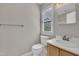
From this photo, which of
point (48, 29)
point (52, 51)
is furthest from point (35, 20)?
point (52, 51)

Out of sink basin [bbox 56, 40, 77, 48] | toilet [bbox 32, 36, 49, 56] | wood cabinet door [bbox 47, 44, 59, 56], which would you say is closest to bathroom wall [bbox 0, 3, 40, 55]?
toilet [bbox 32, 36, 49, 56]

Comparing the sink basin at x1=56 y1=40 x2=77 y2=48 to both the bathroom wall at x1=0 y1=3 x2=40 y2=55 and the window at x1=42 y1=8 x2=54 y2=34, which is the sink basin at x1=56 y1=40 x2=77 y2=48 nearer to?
the window at x1=42 y1=8 x2=54 y2=34

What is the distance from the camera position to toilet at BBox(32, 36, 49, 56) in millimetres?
1545

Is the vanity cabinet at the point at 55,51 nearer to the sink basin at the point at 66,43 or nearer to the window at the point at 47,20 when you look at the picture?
the sink basin at the point at 66,43

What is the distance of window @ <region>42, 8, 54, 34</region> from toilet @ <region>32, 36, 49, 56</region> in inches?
3.9

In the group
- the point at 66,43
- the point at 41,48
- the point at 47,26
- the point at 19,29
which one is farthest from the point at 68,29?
the point at 19,29

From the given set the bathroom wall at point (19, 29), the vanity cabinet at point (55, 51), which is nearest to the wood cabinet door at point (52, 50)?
the vanity cabinet at point (55, 51)

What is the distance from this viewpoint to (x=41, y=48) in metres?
1.60

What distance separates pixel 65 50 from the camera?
1.47 metres

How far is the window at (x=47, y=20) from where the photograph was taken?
161 cm

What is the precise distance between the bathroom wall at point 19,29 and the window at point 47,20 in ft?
0.23

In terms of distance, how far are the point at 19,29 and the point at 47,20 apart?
0.38 m

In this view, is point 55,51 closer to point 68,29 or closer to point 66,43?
point 66,43

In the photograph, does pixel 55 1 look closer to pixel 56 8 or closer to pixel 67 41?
pixel 56 8
